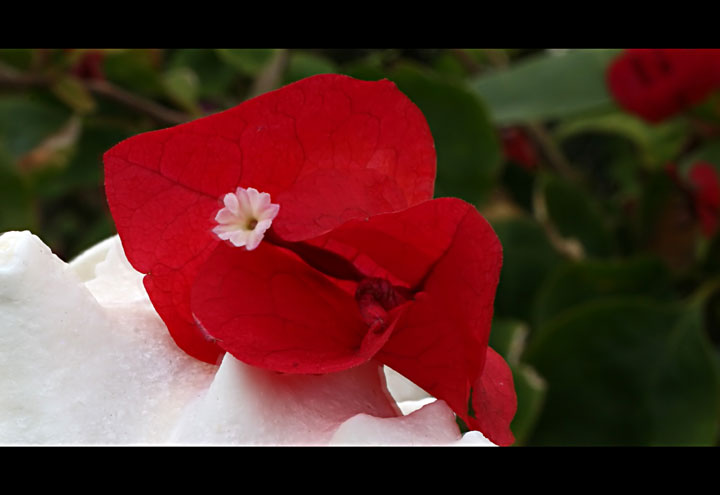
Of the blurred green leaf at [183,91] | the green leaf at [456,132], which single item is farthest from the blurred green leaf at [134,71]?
the green leaf at [456,132]

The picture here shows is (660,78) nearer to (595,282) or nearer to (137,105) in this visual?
(595,282)

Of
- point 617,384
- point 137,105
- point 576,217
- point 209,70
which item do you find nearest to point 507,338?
point 617,384

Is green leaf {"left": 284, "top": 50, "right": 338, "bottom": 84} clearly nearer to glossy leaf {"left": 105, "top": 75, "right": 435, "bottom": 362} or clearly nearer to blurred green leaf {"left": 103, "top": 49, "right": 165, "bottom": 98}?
blurred green leaf {"left": 103, "top": 49, "right": 165, "bottom": 98}

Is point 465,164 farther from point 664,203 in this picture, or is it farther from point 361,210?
point 361,210

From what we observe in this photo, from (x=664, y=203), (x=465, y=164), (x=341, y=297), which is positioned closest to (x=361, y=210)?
(x=341, y=297)

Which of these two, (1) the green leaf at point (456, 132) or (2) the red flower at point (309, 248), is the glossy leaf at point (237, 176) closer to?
(2) the red flower at point (309, 248)
